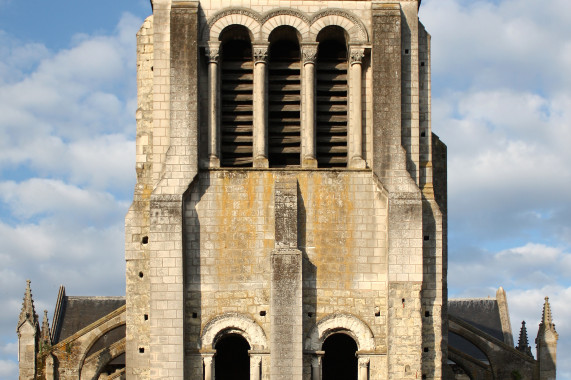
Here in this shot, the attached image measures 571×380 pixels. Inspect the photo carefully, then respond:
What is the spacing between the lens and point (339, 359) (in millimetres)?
25719

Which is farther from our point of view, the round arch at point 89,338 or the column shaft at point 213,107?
the round arch at point 89,338

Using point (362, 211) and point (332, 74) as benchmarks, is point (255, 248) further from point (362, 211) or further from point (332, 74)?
point (332, 74)

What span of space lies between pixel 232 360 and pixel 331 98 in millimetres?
6913

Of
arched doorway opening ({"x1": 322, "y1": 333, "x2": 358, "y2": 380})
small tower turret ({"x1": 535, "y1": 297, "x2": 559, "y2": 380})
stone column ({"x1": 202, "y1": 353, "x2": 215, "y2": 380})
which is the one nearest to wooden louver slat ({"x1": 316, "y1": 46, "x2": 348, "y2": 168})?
arched doorway opening ({"x1": 322, "y1": 333, "x2": 358, "y2": 380})

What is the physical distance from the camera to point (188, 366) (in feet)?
75.9

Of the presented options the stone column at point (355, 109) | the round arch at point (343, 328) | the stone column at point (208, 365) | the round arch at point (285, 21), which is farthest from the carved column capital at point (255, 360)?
the round arch at point (285, 21)

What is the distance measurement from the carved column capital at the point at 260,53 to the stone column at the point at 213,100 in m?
0.90

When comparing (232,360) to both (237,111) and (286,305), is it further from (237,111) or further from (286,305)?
(237,111)

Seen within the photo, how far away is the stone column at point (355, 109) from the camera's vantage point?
24.4 m

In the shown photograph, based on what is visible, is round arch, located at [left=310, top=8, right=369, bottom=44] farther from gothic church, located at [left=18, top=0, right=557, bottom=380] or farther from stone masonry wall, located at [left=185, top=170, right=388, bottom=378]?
stone masonry wall, located at [left=185, top=170, right=388, bottom=378]

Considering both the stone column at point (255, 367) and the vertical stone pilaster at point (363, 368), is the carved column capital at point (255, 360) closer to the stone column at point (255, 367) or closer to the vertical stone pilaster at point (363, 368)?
the stone column at point (255, 367)

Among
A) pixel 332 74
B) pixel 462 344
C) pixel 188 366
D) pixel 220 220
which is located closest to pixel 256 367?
pixel 188 366

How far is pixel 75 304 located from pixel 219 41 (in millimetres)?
21780

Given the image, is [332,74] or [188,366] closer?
[188,366]
